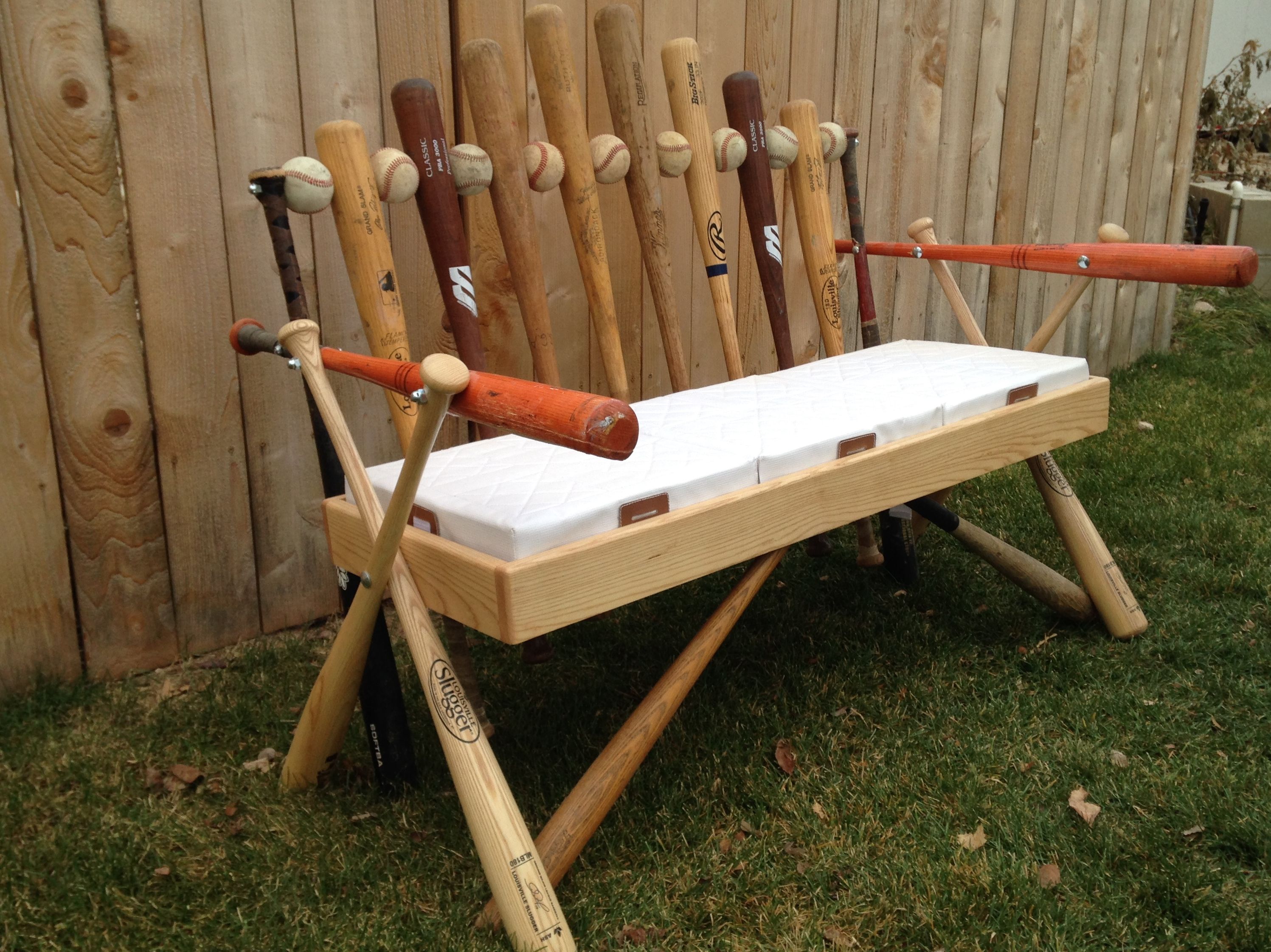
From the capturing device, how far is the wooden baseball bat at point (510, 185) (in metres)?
2.01

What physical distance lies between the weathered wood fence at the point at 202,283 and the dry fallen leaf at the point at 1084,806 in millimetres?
1527

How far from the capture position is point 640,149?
7.48ft

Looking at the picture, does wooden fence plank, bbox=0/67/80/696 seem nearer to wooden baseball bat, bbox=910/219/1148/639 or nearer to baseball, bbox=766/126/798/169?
baseball, bbox=766/126/798/169

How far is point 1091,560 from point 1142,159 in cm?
295

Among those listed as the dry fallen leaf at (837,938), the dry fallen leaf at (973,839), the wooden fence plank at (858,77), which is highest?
the wooden fence plank at (858,77)

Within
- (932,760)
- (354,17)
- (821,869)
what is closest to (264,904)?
(821,869)

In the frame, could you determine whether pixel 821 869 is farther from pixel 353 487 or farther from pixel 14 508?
pixel 14 508

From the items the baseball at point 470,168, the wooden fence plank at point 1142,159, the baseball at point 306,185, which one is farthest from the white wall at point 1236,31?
the baseball at point 306,185

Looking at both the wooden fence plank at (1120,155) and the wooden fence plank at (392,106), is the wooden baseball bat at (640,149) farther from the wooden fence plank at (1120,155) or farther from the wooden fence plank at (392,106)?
the wooden fence plank at (1120,155)

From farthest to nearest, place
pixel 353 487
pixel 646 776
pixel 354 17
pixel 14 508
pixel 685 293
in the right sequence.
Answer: pixel 685 293 < pixel 354 17 < pixel 14 508 < pixel 646 776 < pixel 353 487

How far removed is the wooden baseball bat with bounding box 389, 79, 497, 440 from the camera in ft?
6.23

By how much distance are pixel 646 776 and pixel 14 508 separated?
128cm

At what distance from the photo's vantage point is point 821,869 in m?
1.65

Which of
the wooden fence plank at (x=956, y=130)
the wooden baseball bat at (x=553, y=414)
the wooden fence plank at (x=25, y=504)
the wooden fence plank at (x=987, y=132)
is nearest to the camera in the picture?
the wooden baseball bat at (x=553, y=414)
